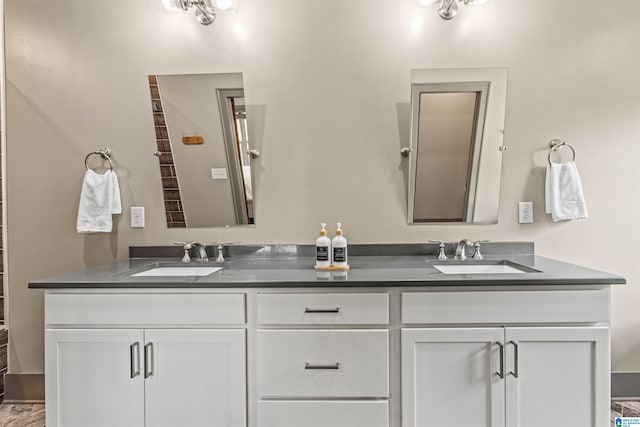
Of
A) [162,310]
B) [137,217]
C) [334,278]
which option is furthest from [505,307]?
[137,217]

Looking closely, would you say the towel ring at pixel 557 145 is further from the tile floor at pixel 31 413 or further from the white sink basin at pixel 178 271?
the white sink basin at pixel 178 271

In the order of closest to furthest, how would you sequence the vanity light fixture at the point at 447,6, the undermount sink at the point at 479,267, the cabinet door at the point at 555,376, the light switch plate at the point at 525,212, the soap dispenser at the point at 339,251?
the cabinet door at the point at 555,376, the soap dispenser at the point at 339,251, the undermount sink at the point at 479,267, the vanity light fixture at the point at 447,6, the light switch plate at the point at 525,212

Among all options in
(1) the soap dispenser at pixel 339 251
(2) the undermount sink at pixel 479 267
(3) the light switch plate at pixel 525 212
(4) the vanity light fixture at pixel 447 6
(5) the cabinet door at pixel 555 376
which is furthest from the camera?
(3) the light switch plate at pixel 525 212

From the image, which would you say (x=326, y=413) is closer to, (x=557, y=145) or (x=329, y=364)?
(x=329, y=364)

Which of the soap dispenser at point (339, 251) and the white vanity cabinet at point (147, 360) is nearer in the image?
the white vanity cabinet at point (147, 360)

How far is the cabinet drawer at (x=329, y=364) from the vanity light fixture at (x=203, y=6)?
1.73 metres

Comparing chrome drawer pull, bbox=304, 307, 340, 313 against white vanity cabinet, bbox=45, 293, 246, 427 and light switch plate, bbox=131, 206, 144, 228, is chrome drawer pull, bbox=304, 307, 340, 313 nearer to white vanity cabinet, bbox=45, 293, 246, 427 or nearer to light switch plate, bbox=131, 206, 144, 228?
white vanity cabinet, bbox=45, 293, 246, 427

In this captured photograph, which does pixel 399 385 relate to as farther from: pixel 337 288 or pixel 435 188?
pixel 435 188

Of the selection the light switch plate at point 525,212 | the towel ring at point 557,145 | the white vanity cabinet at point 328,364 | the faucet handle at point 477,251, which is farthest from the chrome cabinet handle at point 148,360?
the towel ring at point 557,145

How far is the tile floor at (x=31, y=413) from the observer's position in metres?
1.95

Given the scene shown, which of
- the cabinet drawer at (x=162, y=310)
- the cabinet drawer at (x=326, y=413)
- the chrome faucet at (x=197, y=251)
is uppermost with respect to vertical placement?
the chrome faucet at (x=197, y=251)

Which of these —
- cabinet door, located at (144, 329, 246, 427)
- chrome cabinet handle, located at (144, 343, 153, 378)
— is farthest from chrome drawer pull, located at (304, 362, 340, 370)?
chrome cabinet handle, located at (144, 343, 153, 378)

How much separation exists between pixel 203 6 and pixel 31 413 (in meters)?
2.41

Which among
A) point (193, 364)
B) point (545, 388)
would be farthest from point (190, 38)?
point (545, 388)
